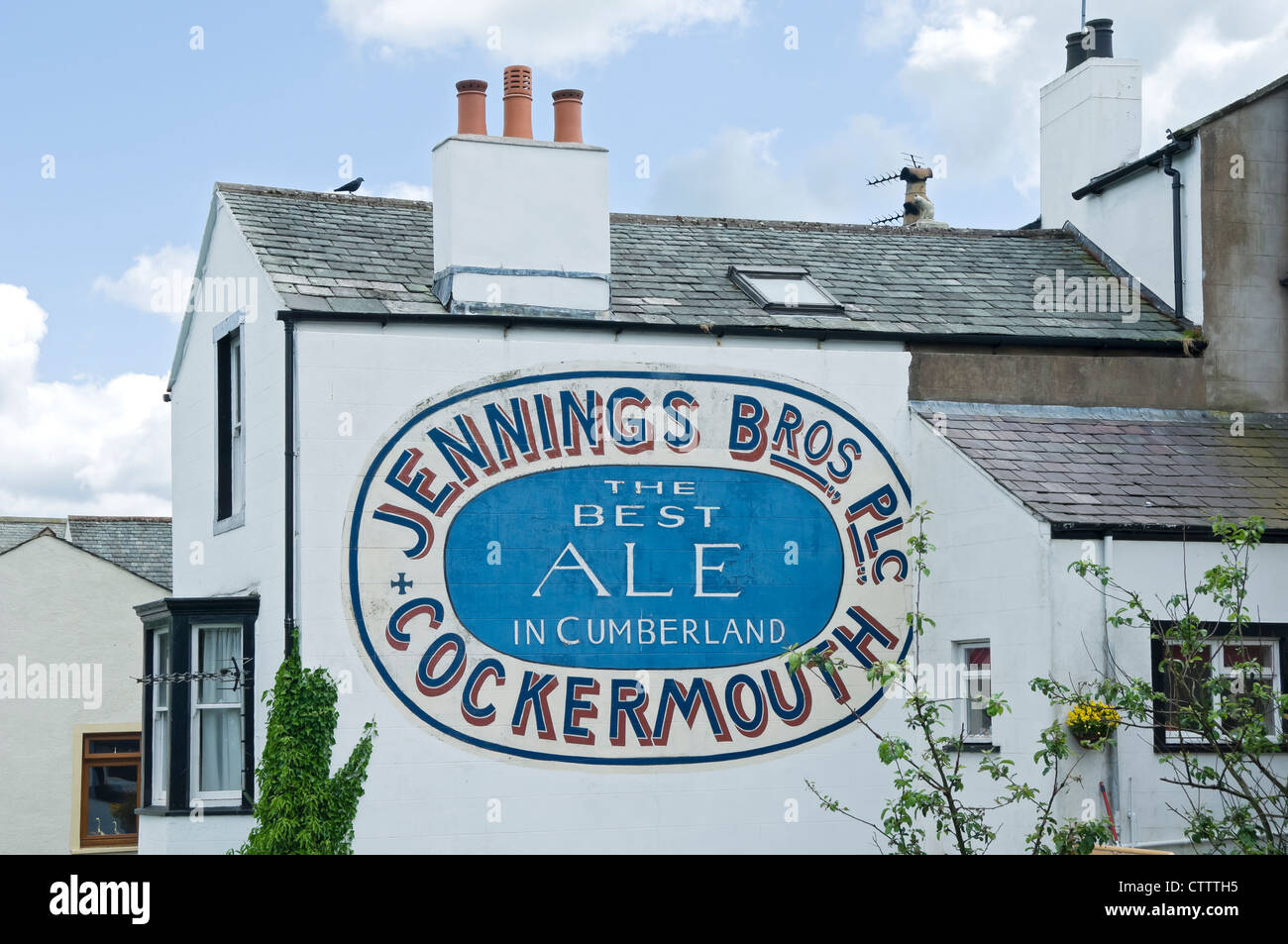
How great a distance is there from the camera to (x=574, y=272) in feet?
48.4

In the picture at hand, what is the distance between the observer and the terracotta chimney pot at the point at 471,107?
49.1 ft

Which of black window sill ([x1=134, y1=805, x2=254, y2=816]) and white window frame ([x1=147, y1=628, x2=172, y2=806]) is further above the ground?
white window frame ([x1=147, y1=628, x2=172, y2=806])

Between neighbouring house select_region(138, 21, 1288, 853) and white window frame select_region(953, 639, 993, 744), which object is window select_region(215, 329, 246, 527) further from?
white window frame select_region(953, 639, 993, 744)

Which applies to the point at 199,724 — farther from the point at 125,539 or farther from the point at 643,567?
the point at 125,539

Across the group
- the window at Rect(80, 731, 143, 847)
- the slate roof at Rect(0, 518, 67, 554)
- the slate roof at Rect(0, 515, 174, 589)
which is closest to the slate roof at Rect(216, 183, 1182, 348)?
the window at Rect(80, 731, 143, 847)

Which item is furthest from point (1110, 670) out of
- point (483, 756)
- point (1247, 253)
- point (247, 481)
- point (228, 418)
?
point (228, 418)

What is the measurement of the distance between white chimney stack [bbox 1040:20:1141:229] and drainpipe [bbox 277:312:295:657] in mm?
10320

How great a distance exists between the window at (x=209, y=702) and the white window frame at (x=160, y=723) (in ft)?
0.44

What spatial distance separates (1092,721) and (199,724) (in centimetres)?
795

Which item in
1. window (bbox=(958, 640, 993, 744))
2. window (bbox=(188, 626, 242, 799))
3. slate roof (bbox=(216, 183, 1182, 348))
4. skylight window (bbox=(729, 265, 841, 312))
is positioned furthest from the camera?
skylight window (bbox=(729, 265, 841, 312))

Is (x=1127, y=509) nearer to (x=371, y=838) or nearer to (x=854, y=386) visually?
(x=854, y=386)

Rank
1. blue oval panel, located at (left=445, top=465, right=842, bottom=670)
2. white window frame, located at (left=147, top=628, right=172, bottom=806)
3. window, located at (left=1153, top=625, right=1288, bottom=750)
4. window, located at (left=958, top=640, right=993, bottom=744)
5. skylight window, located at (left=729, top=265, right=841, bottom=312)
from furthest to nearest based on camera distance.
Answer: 1. skylight window, located at (left=729, top=265, right=841, bottom=312)
2. white window frame, located at (left=147, top=628, right=172, bottom=806)
3. window, located at (left=958, top=640, right=993, bottom=744)
4. blue oval panel, located at (left=445, top=465, right=842, bottom=670)
5. window, located at (left=1153, top=625, right=1288, bottom=750)

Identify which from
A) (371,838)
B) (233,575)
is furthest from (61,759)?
(371,838)

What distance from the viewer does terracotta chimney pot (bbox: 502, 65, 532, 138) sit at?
49.3 ft
